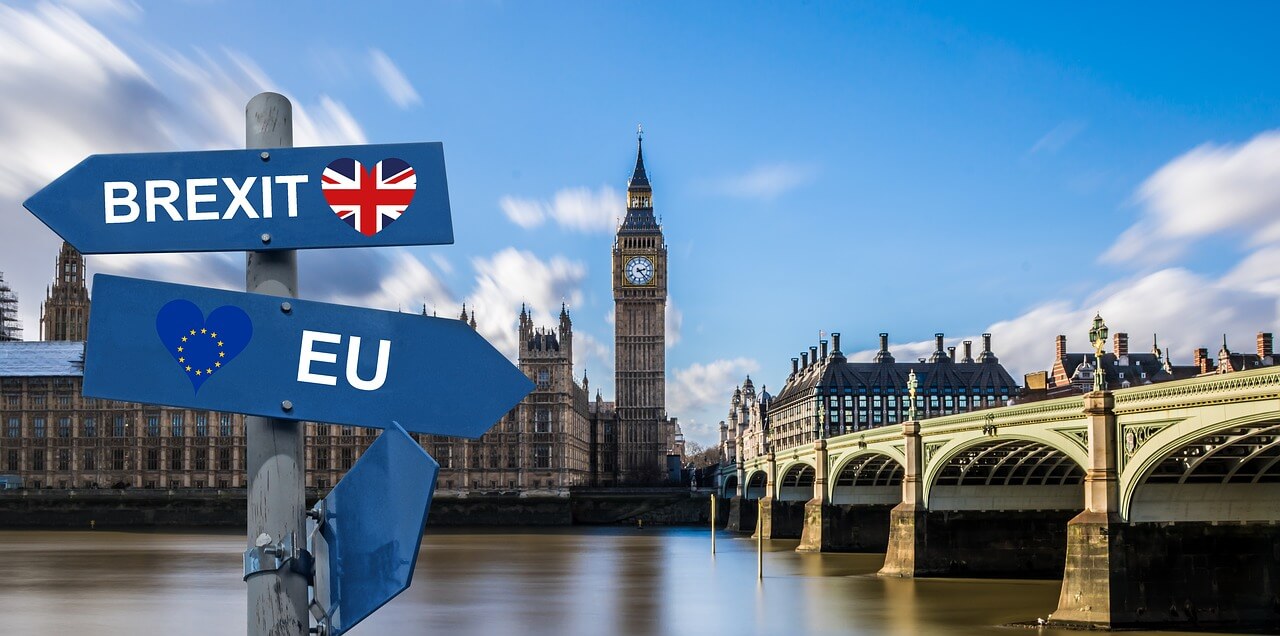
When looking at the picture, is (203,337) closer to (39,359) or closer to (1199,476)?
(1199,476)

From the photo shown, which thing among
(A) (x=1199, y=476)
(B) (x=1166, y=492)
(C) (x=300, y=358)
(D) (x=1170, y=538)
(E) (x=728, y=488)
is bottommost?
(E) (x=728, y=488)

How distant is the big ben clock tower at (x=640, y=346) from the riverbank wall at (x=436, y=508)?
31.9m

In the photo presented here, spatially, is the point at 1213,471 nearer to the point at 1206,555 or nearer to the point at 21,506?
the point at 1206,555

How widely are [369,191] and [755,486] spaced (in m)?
103

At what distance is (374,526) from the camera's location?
149 inches

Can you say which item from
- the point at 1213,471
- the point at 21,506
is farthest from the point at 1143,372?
the point at 21,506

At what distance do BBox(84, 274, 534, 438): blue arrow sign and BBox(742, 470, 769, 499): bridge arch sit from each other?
97187mm

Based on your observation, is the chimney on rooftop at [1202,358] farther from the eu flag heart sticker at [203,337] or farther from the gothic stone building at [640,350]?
the eu flag heart sticker at [203,337]

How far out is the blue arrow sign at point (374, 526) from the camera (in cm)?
371

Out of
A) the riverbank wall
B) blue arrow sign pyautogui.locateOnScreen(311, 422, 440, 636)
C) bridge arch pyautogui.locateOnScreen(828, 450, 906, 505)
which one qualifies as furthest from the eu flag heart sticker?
the riverbank wall

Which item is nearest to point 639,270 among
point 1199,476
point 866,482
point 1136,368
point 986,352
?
point 986,352

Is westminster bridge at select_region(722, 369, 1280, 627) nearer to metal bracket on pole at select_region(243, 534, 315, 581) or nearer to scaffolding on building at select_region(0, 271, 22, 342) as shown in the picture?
metal bracket on pole at select_region(243, 534, 315, 581)

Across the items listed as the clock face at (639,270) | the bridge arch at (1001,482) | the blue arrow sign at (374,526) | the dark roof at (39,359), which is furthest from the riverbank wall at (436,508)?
the blue arrow sign at (374,526)

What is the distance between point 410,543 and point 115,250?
4.71 ft
